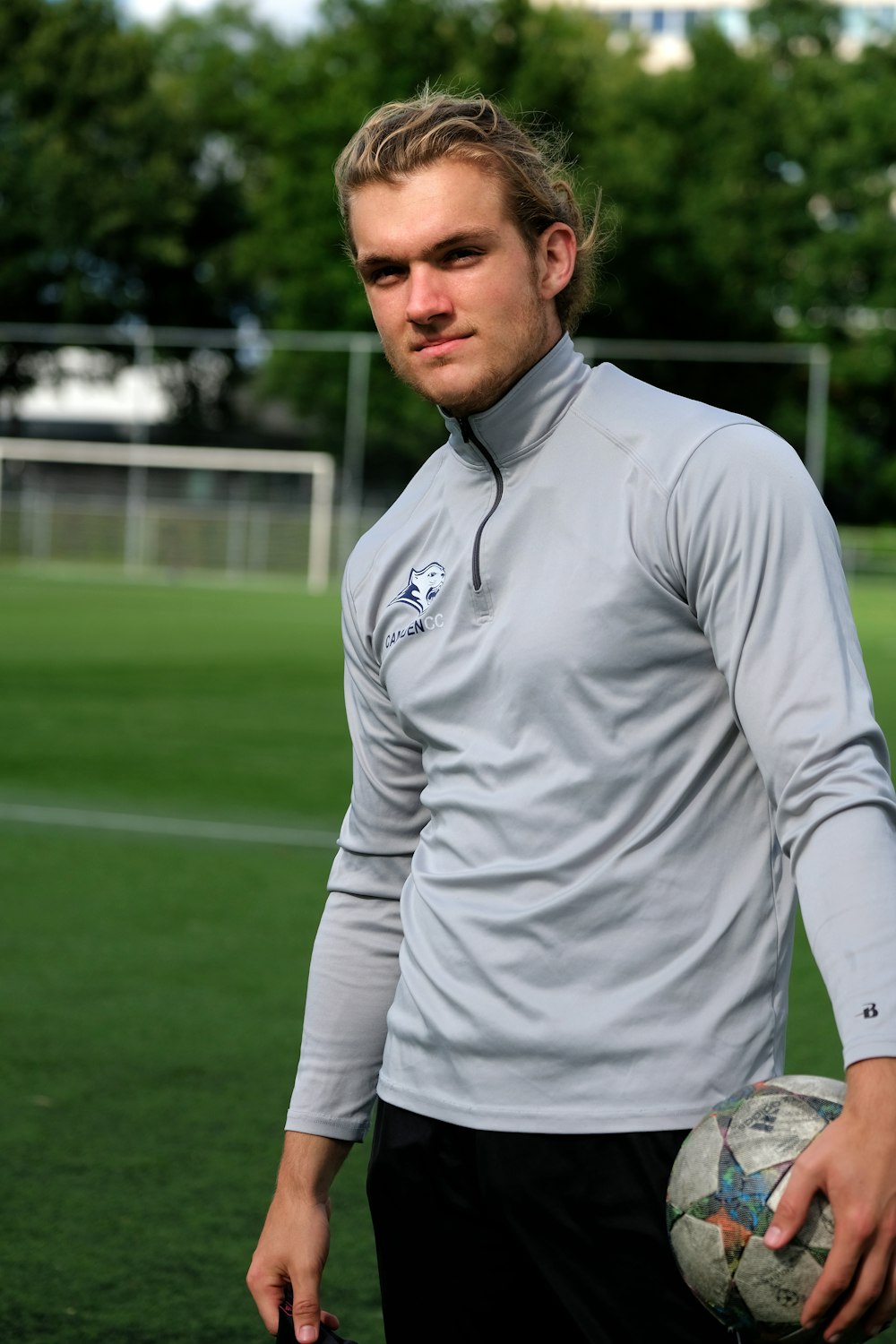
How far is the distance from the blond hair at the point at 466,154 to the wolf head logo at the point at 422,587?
333 mm

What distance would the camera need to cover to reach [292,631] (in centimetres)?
2338

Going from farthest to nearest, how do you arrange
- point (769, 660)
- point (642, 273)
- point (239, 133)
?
point (239, 133) → point (642, 273) → point (769, 660)

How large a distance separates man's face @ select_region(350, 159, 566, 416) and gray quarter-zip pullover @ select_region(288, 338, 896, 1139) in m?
0.05

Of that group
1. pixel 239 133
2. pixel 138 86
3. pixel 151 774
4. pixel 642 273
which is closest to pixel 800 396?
pixel 642 273

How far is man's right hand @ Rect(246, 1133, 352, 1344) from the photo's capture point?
2209mm

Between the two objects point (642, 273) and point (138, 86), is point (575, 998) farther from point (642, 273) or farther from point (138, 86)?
point (138, 86)

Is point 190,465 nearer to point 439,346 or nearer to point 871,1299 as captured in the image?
point 439,346

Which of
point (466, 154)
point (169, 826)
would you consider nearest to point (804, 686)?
point (466, 154)

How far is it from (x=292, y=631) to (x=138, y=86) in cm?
2932

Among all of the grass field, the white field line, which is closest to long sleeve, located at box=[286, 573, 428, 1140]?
the grass field

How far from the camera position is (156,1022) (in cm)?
566

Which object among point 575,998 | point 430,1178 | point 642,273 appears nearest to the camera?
point 575,998

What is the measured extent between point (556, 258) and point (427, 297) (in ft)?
0.67

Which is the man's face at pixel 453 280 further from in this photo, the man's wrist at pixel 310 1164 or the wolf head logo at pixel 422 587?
the man's wrist at pixel 310 1164
